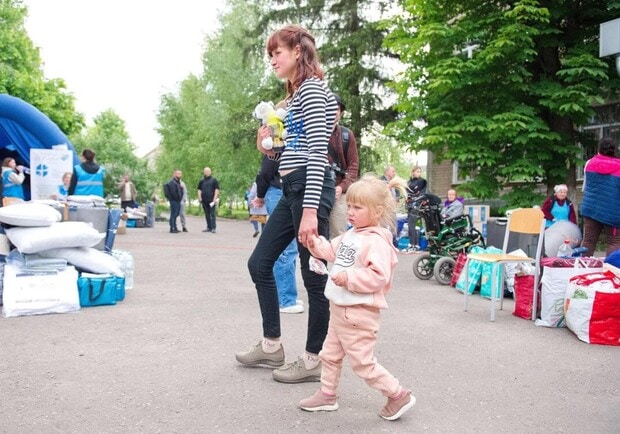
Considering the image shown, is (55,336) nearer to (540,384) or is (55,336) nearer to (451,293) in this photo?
(540,384)

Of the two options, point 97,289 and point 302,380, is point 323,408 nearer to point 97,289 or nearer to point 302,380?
point 302,380

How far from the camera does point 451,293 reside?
8.41 m

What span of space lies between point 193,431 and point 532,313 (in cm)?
441

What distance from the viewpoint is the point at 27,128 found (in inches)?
693

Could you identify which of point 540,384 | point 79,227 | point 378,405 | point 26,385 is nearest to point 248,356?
point 378,405

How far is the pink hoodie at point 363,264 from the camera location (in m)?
3.20

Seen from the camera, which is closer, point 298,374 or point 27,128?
point 298,374

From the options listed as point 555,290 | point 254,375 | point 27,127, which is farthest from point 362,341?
point 27,127

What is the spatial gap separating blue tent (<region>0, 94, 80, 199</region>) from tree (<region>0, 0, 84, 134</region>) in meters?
20.5

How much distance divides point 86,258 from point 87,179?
17.8 feet

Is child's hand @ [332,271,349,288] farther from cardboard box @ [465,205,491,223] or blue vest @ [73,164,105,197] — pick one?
cardboard box @ [465,205,491,223]

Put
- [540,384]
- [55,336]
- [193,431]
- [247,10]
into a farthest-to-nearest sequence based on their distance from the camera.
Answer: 1. [247,10]
2. [55,336]
3. [540,384]
4. [193,431]

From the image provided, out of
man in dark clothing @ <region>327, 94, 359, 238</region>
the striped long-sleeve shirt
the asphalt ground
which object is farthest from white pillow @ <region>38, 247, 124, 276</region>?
the striped long-sleeve shirt

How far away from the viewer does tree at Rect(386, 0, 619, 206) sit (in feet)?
45.4
